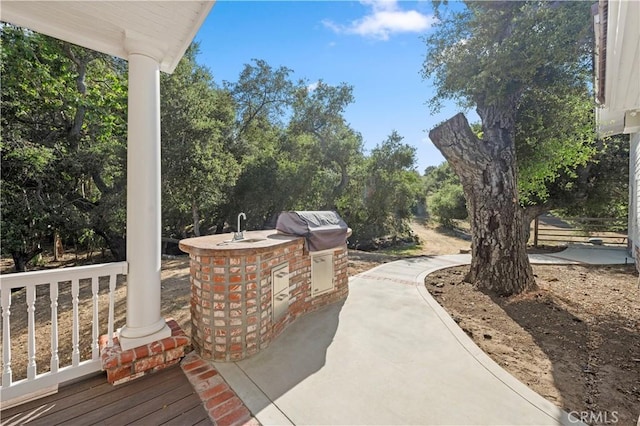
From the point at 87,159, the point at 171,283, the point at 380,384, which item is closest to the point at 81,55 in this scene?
the point at 87,159

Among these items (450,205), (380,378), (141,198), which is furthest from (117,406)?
(450,205)

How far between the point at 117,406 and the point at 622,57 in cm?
548

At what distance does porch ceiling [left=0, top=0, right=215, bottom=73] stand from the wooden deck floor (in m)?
3.05

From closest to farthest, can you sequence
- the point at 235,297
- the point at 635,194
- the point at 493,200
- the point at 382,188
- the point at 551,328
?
the point at 235,297 → the point at 551,328 → the point at 493,200 → the point at 635,194 → the point at 382,188

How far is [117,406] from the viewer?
2.13 m

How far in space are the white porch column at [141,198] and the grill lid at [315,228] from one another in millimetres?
1777

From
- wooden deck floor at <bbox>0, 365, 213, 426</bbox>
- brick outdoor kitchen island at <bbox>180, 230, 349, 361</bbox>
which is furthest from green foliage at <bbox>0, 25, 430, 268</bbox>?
wooden deck floor at <bbox>0, 365, 213, 426</bbox>

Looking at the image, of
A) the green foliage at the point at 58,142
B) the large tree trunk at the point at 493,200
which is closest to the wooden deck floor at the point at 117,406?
the large tree trunk at the point at 493,200

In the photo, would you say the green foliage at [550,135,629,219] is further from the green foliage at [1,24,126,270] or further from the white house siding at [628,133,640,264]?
the green foliage at [1,24,126,270]

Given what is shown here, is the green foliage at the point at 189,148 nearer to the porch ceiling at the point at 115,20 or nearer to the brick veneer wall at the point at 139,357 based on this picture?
the porch ceiling at the point at 115,20

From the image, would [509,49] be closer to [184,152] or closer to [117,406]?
[117,406]

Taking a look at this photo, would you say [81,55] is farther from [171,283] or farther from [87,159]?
[171,283]

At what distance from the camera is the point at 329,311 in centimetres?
415

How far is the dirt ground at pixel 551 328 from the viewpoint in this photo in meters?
2.53
